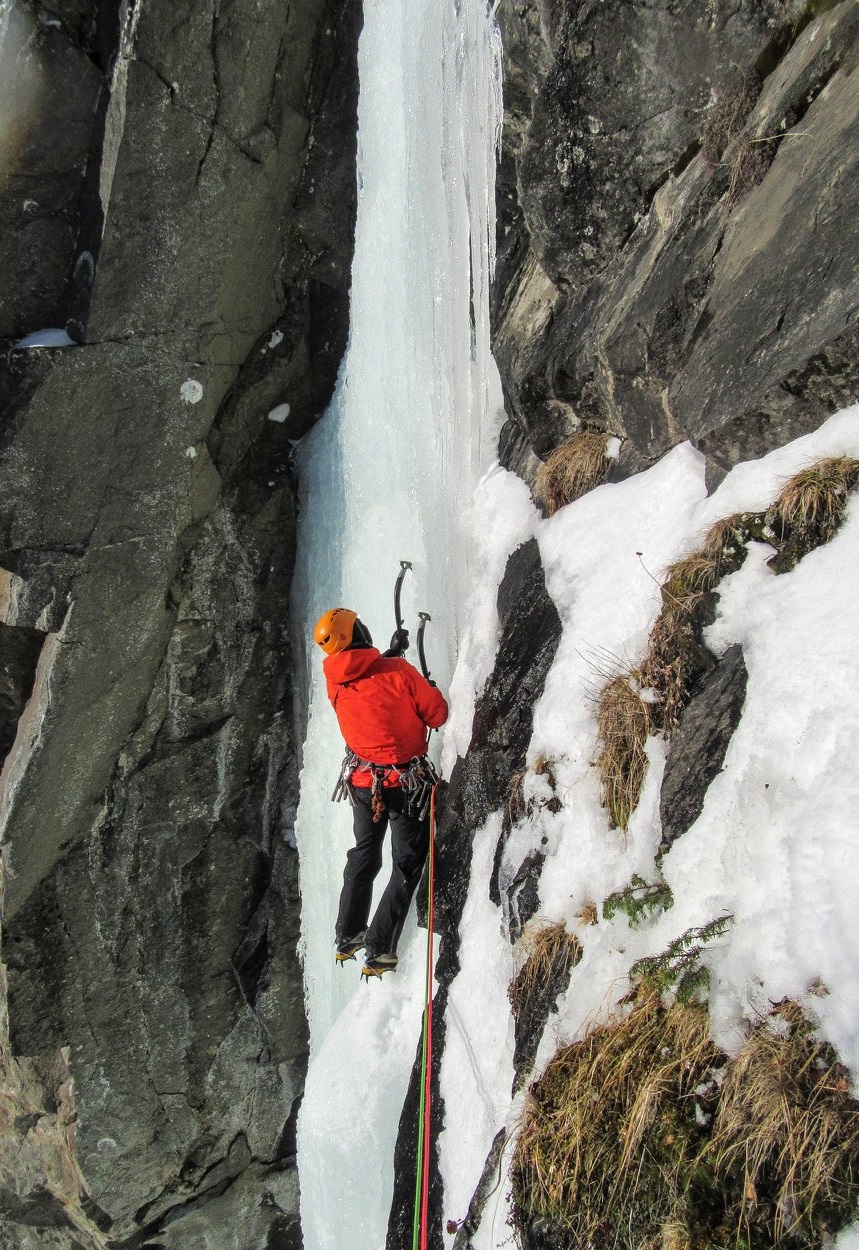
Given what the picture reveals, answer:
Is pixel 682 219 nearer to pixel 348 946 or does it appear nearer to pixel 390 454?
pixel 390 454

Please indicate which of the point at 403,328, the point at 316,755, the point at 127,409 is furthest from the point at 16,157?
the point at 316,755

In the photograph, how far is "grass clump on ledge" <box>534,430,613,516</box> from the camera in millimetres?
4500

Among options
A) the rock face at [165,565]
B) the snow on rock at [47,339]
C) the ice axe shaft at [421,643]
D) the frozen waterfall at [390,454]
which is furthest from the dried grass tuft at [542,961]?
Result: the snow on rock at [47,339]

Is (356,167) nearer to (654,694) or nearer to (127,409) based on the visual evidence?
(127,409)

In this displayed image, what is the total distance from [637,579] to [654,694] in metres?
0.61

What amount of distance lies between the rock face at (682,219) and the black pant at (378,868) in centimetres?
219

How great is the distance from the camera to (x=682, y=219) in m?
3.83

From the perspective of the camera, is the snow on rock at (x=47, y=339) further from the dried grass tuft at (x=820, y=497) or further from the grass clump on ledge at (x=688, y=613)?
the dried grass tuft at (x=820, y=497)

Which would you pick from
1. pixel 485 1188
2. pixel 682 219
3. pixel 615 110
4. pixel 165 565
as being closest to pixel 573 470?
pixel 682 219

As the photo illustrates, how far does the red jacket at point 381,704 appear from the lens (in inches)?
176

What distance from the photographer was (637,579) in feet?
12.4

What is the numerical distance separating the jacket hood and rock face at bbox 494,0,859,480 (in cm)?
154

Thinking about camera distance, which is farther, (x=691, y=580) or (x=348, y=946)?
(x=348, y=946)

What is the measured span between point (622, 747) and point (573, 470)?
5.53 ft
